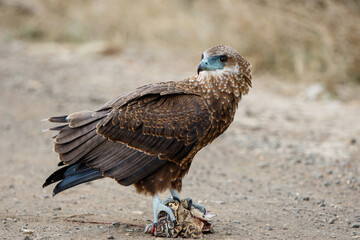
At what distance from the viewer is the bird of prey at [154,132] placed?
4898mm

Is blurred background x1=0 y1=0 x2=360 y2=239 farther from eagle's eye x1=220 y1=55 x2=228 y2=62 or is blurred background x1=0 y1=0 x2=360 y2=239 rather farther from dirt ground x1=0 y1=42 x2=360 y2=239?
eagle's eye x1=220 y1=55 x2=228 y2=62

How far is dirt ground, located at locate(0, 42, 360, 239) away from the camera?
5.30 metres

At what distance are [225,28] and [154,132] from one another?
792 cm

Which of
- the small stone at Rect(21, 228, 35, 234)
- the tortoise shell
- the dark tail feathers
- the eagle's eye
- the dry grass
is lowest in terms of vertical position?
the small stone at Rect(21, 228, 35, 234)

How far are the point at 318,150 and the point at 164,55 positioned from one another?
21.7 ft

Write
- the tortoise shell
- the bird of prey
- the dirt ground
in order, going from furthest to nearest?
the dirt ground < the bird of prey < the tortoise shell

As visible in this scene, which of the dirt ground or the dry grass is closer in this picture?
the dirt ground

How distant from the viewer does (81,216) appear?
5.60 metres

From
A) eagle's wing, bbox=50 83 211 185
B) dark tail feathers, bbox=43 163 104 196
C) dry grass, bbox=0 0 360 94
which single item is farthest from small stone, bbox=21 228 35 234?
dry grass, bbox=0 0 360 94

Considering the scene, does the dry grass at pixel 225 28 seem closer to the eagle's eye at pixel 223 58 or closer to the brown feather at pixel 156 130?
the eagle's eye at pixel 223 58

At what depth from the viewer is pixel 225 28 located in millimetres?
12492

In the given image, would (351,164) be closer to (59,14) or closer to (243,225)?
(243,225)

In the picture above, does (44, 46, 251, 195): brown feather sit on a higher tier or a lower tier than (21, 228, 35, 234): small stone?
higher

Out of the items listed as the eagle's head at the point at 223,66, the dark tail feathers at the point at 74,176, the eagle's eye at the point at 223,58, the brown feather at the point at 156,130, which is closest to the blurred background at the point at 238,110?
the dark tail feathers at the point at 74,176
